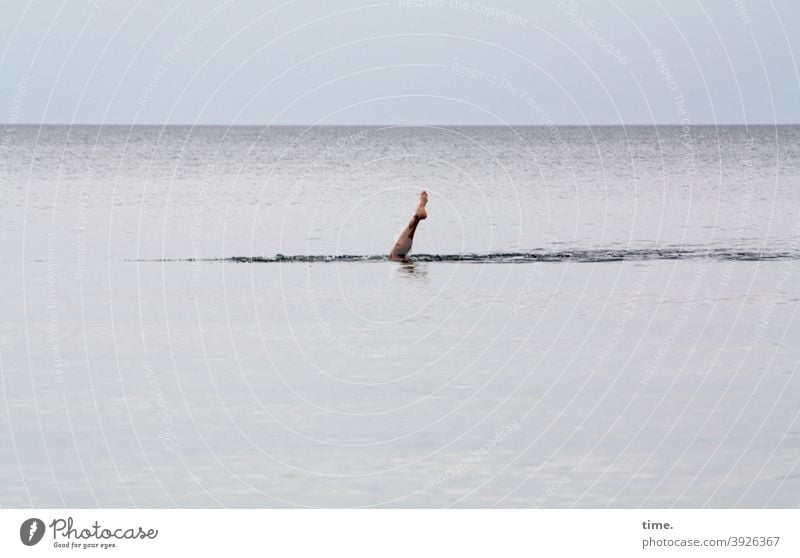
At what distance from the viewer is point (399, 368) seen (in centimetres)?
1983

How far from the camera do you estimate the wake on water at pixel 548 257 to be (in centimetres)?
3431

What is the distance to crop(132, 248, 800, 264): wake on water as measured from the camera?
3431 centimetres

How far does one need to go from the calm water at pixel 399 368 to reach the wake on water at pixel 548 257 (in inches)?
7.4

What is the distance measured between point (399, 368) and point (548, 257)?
15.7 metres

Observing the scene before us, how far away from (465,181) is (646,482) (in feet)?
232

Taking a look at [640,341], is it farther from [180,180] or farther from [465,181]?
[180,180]

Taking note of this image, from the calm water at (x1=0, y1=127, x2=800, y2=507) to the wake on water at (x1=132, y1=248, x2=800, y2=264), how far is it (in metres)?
0.19

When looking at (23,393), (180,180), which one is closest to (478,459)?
(23,393)
